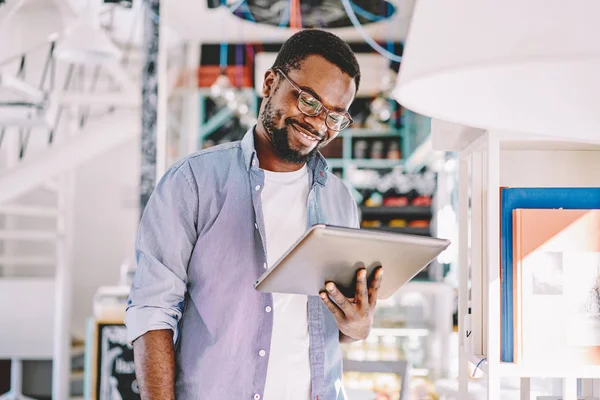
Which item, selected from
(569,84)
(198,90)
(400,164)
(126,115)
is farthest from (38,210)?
(569,84)

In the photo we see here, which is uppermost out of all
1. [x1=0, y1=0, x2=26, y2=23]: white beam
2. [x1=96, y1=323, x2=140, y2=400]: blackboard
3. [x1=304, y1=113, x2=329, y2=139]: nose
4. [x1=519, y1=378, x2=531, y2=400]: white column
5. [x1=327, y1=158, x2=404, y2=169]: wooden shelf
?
[x1=0, y1=0, x2=26, y2=23]: white beam

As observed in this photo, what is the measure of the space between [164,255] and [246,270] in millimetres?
164

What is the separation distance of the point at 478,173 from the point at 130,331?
2.58 ft

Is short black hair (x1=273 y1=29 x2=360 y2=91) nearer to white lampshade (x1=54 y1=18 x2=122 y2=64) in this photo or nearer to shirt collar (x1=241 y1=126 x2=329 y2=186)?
shirt collar (x1=241 y1=126 x2=329 y2=186)

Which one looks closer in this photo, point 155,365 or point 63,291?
point 155,365

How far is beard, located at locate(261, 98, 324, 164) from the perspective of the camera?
1401mm

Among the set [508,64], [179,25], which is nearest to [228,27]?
[179,25]

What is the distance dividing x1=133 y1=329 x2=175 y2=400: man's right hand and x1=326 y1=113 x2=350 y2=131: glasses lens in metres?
0.52

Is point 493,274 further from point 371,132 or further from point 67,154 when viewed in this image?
point 371,132

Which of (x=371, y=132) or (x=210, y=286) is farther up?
(x=371, y=132)

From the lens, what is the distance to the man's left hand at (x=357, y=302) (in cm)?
118

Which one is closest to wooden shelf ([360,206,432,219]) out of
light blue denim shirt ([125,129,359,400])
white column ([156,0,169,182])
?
white column ([156,0,169,182])

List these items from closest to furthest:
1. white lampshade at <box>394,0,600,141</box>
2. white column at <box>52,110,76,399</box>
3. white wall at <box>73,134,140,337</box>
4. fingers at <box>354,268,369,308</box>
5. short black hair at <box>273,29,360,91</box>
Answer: white lampshade at <box>394,0,600,141</box> < fingers at <box>354,268,369,308</box> < short black hair at <box>273,29,360,91</box> < white column at <box>52,110,76,399</box> < white wall at <box>73,134,140,337</box>

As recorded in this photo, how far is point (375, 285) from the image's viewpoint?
1.21m
